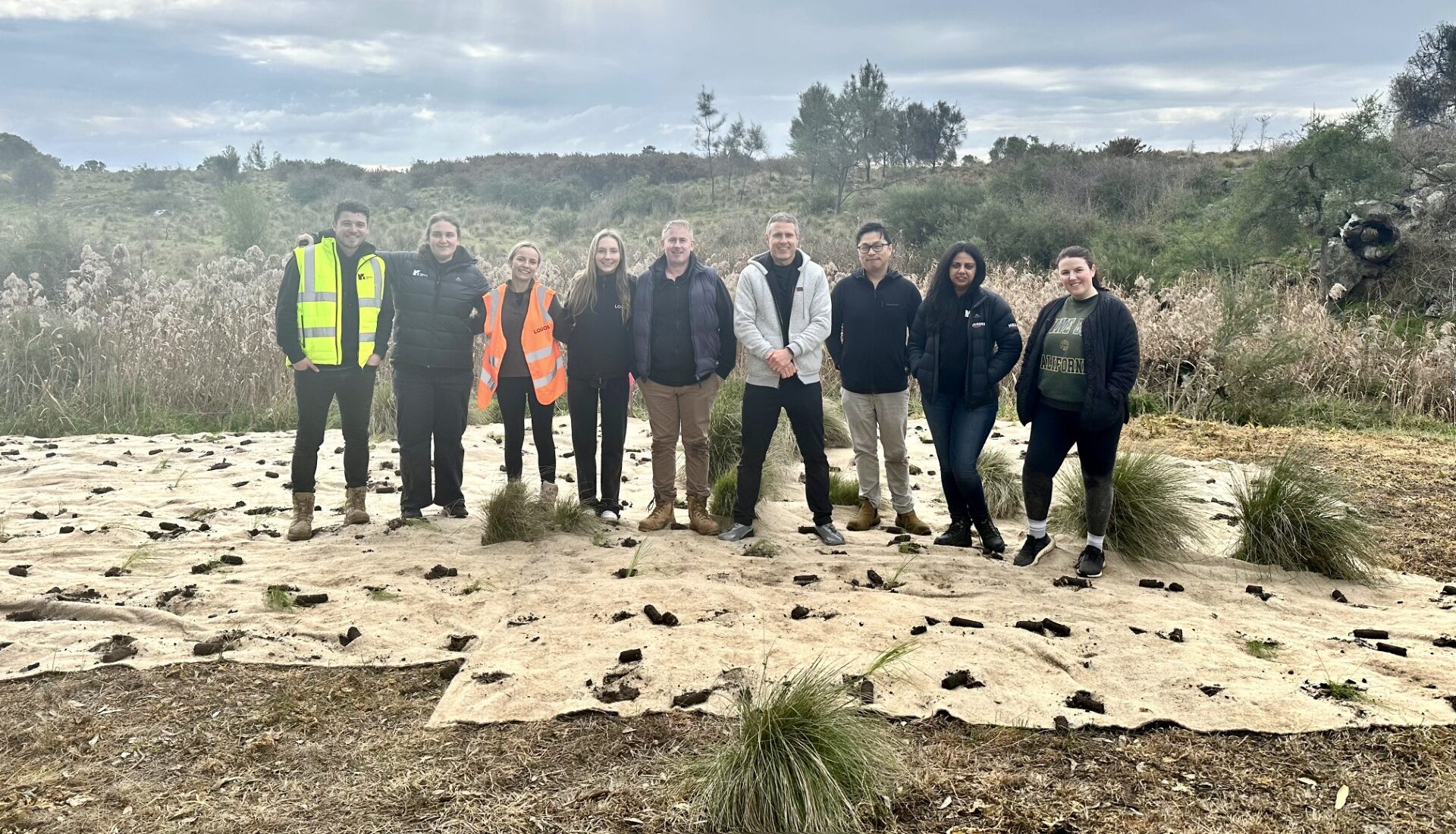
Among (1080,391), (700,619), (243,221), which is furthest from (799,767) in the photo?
(243,221)

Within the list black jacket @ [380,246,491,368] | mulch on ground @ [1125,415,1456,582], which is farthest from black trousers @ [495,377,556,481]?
mulch on ground @ [1125,415,1456,582]

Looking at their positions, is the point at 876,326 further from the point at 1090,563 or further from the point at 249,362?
the point at 249,362

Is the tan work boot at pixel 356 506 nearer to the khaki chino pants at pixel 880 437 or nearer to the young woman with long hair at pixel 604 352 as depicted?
the young woman with long hair at pixel 604 352

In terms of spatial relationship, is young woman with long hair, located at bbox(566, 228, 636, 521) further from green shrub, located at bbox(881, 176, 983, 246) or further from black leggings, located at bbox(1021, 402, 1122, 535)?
green shrub, located at bbox(881, 176, 983, 246)

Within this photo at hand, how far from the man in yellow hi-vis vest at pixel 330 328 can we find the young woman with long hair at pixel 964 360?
336 cm

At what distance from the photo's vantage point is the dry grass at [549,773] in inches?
114

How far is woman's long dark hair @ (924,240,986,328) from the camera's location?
5.61m

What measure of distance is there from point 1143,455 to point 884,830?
A: 161 inches

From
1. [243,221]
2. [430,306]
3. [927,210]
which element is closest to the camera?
[430,306]

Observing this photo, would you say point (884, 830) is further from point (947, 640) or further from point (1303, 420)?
point (1303, 420)

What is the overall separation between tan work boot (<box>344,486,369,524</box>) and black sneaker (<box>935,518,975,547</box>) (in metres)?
3.68

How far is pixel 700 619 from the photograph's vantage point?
14.6 feet

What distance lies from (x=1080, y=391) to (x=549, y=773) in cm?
337

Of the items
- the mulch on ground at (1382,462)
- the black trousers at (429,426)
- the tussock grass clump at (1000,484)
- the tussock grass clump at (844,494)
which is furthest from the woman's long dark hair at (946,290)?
the black trousers at (429,426)
